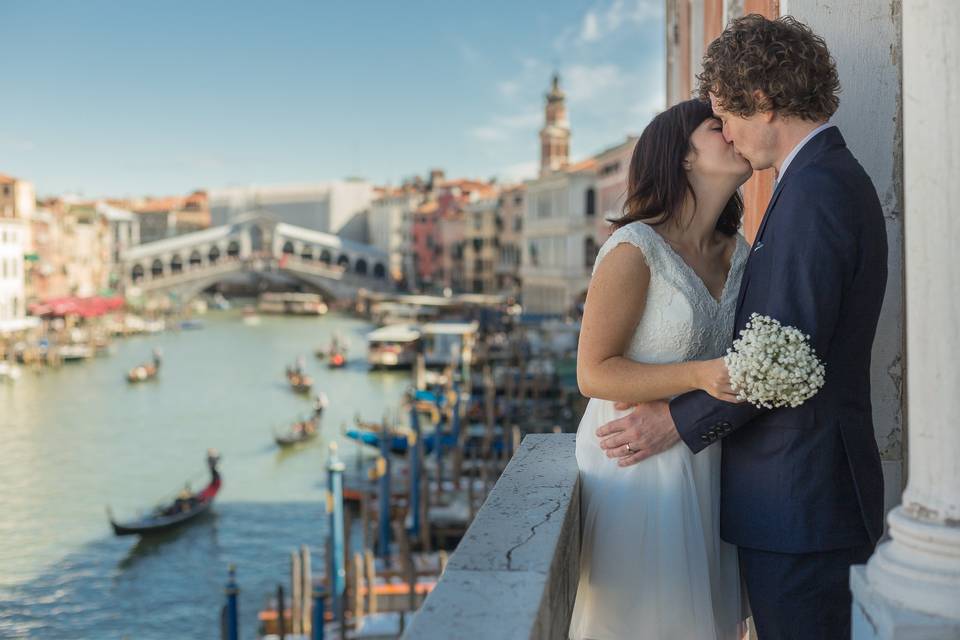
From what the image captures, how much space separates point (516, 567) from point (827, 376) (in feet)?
1.00

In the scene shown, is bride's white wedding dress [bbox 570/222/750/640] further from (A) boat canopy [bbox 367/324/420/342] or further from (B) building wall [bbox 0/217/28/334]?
(B) building wall [bbox 0/217/28/334]

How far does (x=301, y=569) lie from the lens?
5.94 m

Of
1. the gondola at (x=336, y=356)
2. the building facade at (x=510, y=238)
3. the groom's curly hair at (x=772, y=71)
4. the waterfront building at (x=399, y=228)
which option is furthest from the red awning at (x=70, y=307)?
the groom's curly hair at (x=772, y=71)

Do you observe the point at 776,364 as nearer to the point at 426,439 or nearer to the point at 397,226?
the point at 426,439

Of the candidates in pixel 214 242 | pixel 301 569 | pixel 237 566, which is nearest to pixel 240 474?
pixel 237 566

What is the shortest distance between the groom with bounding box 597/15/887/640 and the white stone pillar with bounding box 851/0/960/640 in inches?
2.6

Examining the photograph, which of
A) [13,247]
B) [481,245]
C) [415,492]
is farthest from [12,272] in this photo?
[415,492]

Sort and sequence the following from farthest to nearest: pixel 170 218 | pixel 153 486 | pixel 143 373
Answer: pixel 170 218 → pixel 143 373 → pixel 153 486

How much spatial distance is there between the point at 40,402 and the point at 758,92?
15.8 meters

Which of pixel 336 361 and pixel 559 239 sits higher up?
pixel 559 239

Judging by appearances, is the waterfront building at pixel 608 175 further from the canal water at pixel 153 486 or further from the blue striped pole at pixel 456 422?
the blue striped pole at pixel 456 422

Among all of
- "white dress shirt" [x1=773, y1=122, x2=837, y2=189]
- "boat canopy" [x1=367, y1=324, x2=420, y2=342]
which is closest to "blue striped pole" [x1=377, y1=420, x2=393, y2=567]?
"white dress shirt" [x1=773, y1=122, x2=837, y2=189]

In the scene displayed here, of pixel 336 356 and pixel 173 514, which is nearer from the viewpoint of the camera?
pixel 173 514

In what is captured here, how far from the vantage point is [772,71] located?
2.91 feet
